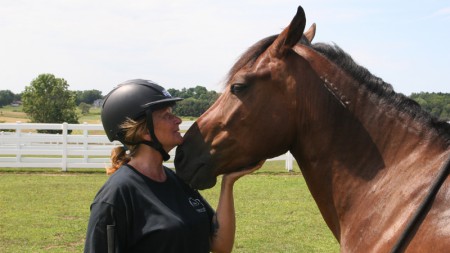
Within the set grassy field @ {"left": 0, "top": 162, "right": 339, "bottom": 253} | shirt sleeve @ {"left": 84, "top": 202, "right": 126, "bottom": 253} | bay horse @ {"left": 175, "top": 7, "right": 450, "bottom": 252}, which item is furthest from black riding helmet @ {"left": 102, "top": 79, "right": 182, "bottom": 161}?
grassy field @ {"left": 0, "top": 162, "right": 339, "bottom": 253}

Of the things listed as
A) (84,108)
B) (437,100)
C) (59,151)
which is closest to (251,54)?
(437,100)

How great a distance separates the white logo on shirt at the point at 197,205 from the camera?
10.0ft

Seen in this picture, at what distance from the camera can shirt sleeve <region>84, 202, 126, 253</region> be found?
252 centimetres

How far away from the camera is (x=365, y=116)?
2.84m

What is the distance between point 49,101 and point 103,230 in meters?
61.4

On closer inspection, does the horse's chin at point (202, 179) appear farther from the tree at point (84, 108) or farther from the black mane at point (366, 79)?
the tree at point (84, 108)

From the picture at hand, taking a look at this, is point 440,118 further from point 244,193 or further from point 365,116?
point 244,193

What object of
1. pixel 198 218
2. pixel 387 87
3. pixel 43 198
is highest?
pixel 387 87

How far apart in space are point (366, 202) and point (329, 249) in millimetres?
4699

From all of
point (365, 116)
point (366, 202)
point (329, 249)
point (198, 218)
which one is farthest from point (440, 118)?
point (329, 249)

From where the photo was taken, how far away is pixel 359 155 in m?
2.82

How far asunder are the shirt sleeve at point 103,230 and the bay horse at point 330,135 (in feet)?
2.17

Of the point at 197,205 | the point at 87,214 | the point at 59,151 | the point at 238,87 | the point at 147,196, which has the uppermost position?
the point at 238,87

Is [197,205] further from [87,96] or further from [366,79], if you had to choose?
[87,96]
